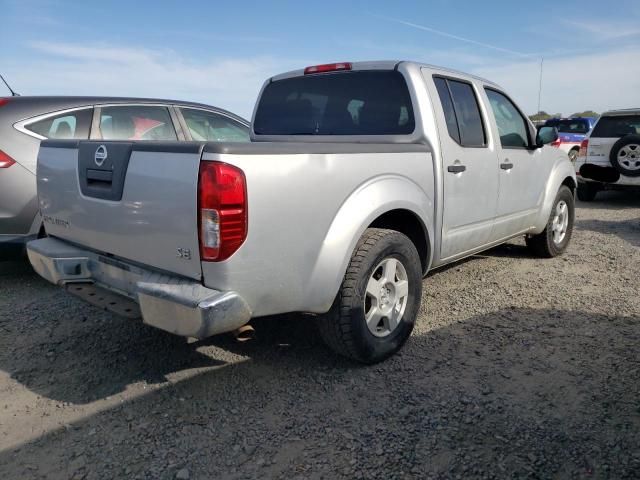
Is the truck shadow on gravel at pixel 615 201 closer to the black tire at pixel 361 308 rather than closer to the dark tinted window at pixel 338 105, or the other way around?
the dark tinted window at pixel 338 105

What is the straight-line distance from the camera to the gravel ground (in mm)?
2271

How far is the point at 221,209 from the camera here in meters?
2.23

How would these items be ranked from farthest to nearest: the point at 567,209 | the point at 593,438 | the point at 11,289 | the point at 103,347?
the point at 567,209, the point at 11,289, the point at 103,347, the point at 593,438

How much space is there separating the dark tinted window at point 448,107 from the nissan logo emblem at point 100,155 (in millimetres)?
2273

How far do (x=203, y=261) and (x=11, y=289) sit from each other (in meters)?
3.10

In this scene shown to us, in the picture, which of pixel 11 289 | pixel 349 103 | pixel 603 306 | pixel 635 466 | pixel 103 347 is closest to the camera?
pixel 635 466

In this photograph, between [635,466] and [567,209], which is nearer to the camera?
[635,466]

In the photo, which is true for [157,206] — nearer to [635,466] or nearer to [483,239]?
[635,466]

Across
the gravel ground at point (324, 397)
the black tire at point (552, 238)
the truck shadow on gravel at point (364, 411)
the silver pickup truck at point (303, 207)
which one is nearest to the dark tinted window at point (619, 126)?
the black tire at point (552, 238)

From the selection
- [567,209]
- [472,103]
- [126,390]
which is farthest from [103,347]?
[567,209]

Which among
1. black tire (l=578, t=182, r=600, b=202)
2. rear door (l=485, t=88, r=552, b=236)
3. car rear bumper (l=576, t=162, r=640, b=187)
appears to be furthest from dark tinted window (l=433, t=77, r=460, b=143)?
black tire (l=578, t=182, r=600, b=202)

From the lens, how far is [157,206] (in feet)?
7.95

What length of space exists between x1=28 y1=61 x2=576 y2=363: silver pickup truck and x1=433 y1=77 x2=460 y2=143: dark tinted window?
0.05 ft

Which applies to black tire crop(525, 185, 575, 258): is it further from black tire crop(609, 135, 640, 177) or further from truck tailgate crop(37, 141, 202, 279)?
truck tailgate crop(37, 141, 202, 279)
